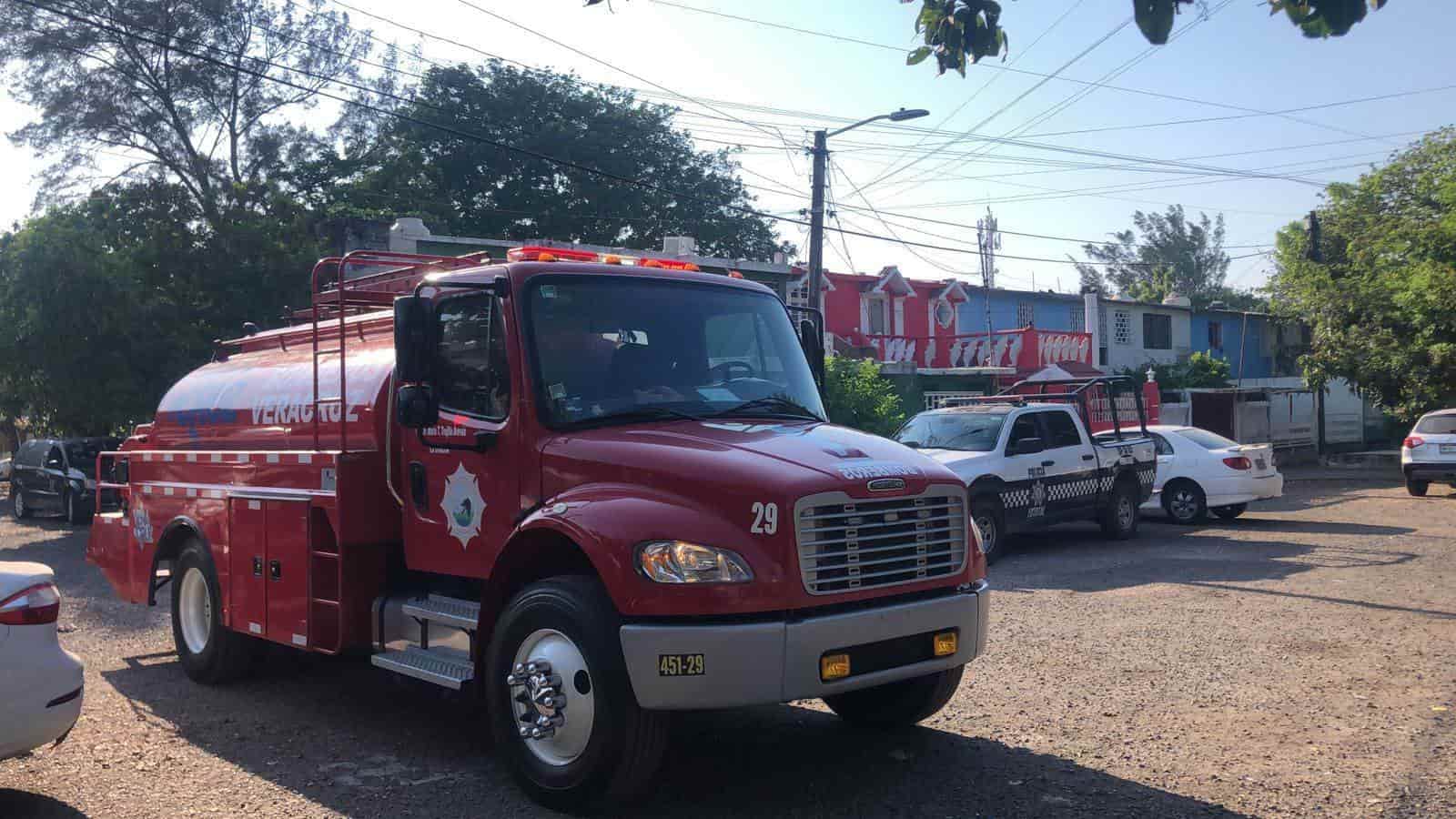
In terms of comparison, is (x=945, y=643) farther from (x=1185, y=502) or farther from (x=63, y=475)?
(x=63, y=475)

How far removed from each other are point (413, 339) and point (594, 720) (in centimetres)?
230

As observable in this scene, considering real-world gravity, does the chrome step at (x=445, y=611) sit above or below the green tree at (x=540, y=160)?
below

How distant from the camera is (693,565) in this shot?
4.85 metres

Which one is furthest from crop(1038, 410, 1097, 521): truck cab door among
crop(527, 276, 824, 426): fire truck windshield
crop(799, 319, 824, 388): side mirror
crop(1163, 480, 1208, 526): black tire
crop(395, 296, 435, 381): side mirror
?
crop(395, 296, 435, 381): side mirror

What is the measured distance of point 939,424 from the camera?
1501cm

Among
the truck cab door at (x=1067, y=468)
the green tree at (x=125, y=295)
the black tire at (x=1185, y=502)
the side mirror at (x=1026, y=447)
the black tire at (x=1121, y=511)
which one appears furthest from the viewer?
the green tree at (x=125, y=295)

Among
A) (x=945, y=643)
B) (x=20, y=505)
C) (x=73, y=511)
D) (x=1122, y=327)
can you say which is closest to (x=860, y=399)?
(x=73, y=511)

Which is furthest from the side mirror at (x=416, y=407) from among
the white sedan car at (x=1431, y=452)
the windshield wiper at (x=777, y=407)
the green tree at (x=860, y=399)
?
the white sedan car at (x=1431, y=452)

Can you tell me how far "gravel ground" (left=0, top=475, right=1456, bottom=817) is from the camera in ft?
17.8

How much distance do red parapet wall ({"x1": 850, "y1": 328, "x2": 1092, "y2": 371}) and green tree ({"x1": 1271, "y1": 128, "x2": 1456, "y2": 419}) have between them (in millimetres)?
7918

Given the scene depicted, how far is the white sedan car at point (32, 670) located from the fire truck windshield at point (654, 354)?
2449 mm

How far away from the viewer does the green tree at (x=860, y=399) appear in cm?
2034

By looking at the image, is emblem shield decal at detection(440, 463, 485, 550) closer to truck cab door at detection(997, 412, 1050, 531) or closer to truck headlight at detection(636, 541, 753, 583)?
truck headlight at detection(636, 541, 753, 583)

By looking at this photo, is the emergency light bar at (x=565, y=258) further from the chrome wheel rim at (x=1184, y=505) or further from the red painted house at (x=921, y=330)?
the red painted house at (x=921, y=330)
